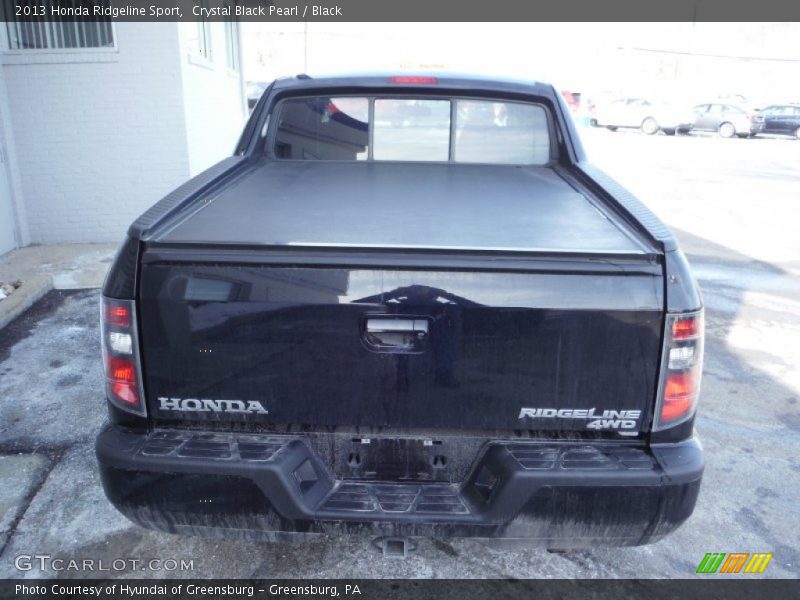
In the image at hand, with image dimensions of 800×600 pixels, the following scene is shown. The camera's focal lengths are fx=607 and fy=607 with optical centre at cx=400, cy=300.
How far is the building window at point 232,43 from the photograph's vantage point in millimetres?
11670

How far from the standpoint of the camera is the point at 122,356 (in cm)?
202

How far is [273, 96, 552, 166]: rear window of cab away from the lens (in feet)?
11.7

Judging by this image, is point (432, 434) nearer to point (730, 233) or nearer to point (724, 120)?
point (730, 233)

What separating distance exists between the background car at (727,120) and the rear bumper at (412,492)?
30813 millimetres

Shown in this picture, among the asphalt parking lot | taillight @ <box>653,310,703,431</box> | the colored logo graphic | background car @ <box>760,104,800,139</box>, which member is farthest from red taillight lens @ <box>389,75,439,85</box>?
background car @ <box>760,104,800,139</box>

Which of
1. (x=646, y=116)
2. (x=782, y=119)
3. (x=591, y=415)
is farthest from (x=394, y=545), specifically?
(x=782, y=119)

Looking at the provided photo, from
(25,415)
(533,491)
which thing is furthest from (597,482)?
(25,415)

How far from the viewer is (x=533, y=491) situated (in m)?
1.91

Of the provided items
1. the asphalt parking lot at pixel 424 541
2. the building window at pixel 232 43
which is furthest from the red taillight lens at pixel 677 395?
the building window at pixel 232 43

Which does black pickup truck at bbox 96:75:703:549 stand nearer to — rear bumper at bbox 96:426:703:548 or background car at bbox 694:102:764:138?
rear bumper at bbox 96:426:703:548

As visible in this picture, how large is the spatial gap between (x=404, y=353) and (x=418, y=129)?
203 cm

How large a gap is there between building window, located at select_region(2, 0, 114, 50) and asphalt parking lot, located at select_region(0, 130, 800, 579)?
341 cm

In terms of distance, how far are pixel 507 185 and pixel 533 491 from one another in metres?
1.70

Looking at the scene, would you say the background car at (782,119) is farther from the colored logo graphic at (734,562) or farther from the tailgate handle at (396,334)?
the tailgate handle at (396,334)
